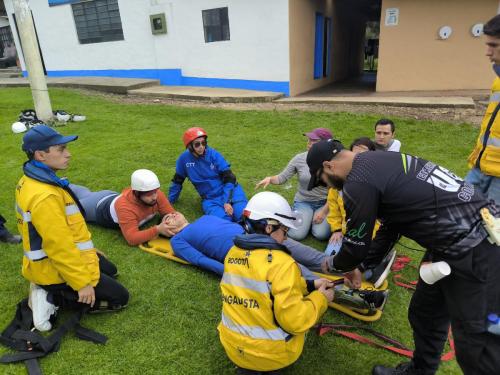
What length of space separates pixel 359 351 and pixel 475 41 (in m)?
11.1

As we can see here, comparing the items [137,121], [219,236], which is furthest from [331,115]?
[219,236]

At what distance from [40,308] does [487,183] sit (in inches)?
162

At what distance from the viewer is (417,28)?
37.0ft

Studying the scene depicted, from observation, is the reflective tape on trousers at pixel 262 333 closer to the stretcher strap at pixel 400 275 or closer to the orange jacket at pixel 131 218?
the stretcher strap at pixel 400 275

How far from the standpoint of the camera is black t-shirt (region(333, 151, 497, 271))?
2006 millimetres

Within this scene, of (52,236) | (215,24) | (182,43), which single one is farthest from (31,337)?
(182,43)

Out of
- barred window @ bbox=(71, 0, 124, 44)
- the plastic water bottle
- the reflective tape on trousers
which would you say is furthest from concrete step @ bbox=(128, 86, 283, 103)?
the plastic water bottle

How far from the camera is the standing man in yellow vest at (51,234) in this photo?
2945 millimetres

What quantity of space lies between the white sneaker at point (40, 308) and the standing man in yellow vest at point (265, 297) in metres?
1.71

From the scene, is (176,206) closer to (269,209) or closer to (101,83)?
(269,209)

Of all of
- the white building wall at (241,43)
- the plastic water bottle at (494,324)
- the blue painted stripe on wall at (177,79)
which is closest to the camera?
the plastic water bottle at (494,324)

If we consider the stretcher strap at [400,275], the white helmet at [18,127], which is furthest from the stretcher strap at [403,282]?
the white helmet at [18,127]

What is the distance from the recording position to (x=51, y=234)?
9.66 feet

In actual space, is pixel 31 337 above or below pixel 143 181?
below
